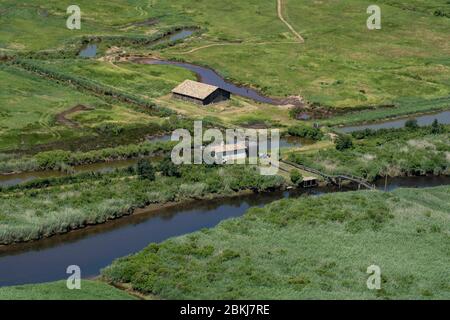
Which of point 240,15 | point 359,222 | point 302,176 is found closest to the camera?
point 359,222

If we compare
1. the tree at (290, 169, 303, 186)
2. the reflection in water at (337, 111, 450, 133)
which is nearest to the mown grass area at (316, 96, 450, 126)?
the reflection in water at (337, 111, 450, 133)

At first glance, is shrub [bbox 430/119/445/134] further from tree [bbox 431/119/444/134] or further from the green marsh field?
the green marsh field

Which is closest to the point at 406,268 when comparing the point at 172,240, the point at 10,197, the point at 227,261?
the point at 227,261

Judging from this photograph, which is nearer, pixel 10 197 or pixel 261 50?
pixel 10 197

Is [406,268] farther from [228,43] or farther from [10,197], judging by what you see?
[228,43]

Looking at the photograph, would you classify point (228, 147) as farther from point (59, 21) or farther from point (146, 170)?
point (59, 21)

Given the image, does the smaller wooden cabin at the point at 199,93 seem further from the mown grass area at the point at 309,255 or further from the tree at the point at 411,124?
the mown grass area at the point at 309,255
